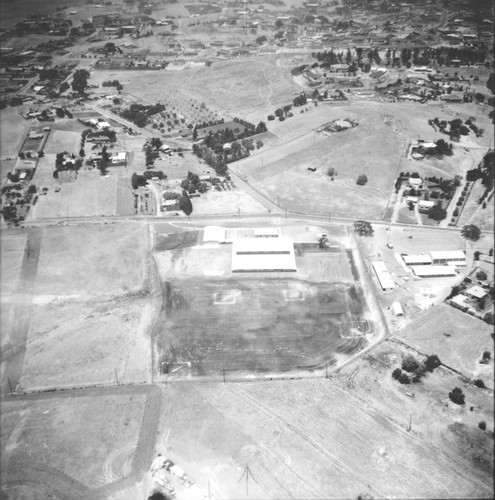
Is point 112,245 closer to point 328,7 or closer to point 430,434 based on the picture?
point 430,434

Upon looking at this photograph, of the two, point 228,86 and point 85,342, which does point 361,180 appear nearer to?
point 85,342

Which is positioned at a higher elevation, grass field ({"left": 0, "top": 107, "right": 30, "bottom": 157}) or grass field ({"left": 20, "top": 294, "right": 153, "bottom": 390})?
grass field ({"left": 0, "top": 107, "right": 30, "bottom": 157})

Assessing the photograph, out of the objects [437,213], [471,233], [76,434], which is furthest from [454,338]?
[76,434]

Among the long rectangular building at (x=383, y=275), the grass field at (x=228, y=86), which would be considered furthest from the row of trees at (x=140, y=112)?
the long rectangular building at (x=383, y=275)

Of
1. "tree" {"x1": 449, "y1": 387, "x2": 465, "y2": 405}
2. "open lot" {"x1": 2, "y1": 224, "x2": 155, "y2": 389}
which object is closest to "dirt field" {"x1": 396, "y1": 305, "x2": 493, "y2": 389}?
"tree" {"x1": 449, "y1": 387, "x2": 465, "y2": 405}

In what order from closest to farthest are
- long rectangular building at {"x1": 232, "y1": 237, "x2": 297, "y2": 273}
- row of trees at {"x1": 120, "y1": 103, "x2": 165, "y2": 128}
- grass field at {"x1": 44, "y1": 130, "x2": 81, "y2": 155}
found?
long rectangular building at {"x1": 232, "y1": 237, "x2": 297, "y2": 273}, grass field at {"x1": 44, "y1": 130, "x2": 81, "y2": 155}, row of trees at {"x1": 120, "y1": 103, "x2": 165, "y2": 128}

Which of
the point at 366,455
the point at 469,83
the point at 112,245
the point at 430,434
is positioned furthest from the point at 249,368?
the point at 469,83

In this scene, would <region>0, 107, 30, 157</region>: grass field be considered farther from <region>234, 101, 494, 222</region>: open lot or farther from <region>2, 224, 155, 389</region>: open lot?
<region>234, 101, 494, 222</region>: open lot
